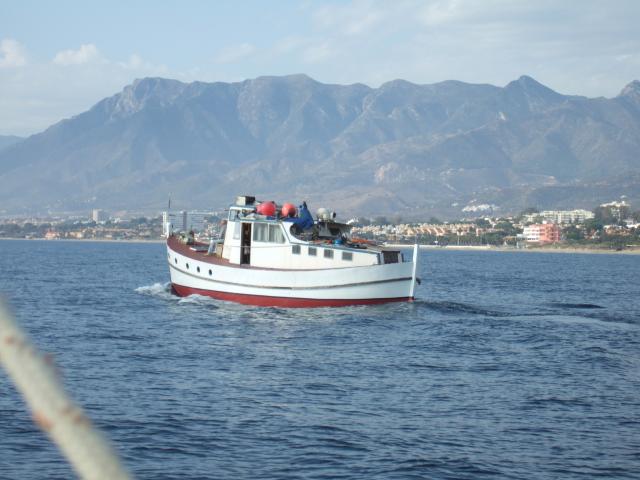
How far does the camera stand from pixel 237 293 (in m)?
50.9

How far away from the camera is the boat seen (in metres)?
47.8

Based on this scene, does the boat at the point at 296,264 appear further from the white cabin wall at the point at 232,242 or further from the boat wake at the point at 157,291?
the boat wake at the point at 157,291

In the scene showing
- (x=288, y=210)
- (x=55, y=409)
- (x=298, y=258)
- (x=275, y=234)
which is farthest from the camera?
(x=288, y=210)

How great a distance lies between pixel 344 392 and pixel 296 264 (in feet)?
74.8

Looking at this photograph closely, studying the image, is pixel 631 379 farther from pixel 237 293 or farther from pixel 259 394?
pixel 237 293

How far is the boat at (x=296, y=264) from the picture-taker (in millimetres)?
47781

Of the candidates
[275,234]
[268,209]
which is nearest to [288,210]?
[268,209]

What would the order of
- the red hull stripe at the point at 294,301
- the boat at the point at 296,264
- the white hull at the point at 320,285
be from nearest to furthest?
the white hull at the point at 320,285, the boat at the point at 296,264, the red hull stripe at the point at 294,301

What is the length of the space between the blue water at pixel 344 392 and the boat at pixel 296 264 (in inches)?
42.8

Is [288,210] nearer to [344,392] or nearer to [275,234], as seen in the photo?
[275,234]

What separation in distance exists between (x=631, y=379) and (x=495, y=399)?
6.45 meters

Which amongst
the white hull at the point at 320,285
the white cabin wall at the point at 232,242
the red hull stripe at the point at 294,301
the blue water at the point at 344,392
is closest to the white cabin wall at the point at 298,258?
the white hull at the point at 320,285

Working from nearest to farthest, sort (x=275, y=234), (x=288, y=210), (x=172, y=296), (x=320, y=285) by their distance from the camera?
(x=320, y=285) < (x=275, y=234) < (x=288, y=210) < (x=172, y=296)

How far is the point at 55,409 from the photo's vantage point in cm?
211
